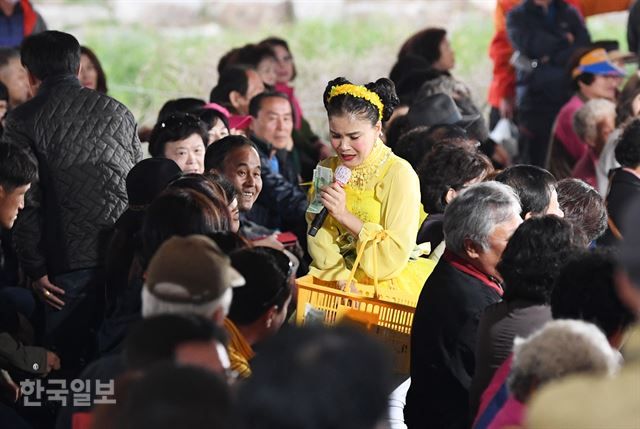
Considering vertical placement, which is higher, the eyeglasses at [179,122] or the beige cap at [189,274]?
the beige cap at [189,274]

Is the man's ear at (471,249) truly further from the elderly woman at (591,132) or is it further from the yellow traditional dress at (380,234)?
the elderly woman at (591,132)

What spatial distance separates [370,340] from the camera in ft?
7.27

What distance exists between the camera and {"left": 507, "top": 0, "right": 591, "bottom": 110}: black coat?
372 inches

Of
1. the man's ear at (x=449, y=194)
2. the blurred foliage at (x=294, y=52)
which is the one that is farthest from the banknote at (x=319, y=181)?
the blurred foliage at (x=294, y=52)

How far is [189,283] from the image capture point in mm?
3158

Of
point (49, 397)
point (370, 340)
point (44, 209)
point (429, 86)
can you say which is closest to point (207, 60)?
point (429, 86)

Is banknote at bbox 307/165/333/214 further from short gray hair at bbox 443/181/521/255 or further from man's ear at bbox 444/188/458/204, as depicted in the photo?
short gray hair at bbox 443/181/521/255

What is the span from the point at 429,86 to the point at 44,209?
3.15 m

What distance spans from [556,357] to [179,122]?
335 cm

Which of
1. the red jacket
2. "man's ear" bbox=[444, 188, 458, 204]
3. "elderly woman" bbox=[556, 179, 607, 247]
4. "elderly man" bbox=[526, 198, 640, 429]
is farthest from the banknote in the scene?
the red jacket

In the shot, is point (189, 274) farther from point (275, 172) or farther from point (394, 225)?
point (275, 172)

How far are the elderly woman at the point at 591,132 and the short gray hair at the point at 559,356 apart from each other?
15.8 ft

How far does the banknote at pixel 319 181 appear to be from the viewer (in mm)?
4871

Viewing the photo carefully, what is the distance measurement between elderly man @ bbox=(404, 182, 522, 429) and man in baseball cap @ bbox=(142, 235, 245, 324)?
1.10 meters
